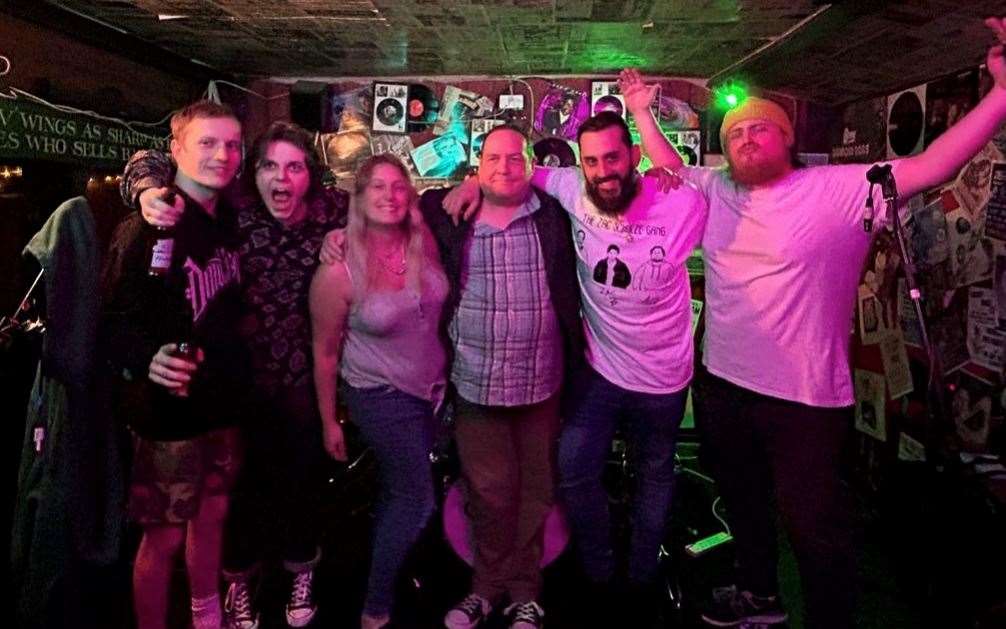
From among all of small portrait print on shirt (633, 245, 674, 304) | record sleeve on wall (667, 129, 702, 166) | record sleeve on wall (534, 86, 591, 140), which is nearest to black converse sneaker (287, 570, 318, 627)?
small portrait print on shirt (633, 245, 674, 304)

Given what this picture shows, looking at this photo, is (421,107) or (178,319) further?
(421,107)

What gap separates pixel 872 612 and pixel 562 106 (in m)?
3.31

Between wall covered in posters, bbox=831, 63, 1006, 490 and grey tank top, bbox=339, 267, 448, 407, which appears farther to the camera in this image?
wall covered in posters, bbox=831, 63, 1006, 490

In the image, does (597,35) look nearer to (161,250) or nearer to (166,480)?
(161,250)

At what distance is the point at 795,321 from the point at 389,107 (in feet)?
10.5

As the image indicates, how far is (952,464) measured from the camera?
241 centimetres

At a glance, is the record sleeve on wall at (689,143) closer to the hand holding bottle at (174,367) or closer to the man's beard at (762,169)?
the man's beard at (762,169)

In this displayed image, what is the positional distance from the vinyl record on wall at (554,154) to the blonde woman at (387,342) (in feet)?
6.22

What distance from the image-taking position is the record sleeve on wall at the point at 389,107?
4.30 metres

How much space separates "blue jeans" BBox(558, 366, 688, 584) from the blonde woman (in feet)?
1.75

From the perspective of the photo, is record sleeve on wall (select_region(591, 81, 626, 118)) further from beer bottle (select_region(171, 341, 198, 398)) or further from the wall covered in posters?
beer bottle (select_region(171, 341, 198, 398))

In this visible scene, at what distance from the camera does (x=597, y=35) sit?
3078 mm

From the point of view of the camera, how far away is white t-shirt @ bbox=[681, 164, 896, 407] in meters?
2.01

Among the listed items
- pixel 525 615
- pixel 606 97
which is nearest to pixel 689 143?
pixel 606 97
